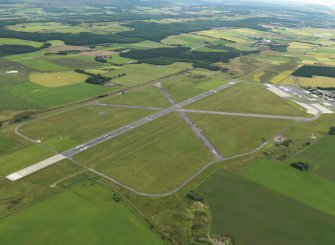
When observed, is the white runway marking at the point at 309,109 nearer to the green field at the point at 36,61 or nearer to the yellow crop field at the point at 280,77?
the yellow crop field at the point at 280,77

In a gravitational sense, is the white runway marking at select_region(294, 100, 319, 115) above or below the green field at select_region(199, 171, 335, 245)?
below

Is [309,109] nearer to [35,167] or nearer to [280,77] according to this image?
[280,77]

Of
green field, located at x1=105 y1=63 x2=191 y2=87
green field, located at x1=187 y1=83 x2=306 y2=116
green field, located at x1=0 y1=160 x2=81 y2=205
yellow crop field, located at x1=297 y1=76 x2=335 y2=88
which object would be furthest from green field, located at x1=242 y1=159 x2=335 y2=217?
yellow crop field, located at x1=297 y1=76 x2=335 y2=88

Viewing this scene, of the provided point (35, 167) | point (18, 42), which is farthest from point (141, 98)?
point (18, 42)

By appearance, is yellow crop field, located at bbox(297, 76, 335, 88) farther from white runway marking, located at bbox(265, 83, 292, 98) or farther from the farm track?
the farm track

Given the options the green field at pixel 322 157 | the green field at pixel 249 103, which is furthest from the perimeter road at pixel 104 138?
the green field at pixel 322 157
